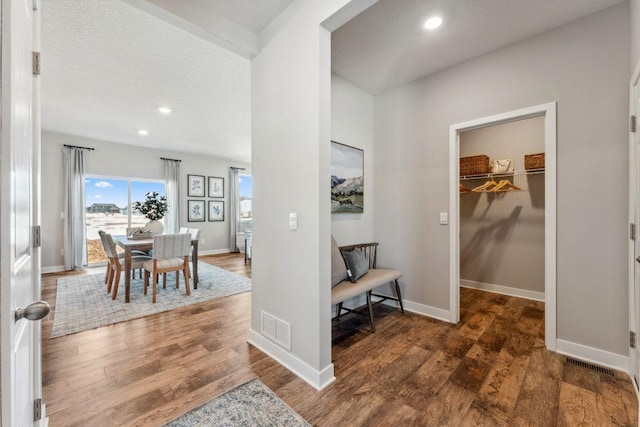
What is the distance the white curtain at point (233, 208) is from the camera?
7473mm

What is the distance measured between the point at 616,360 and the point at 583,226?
1.01 meters

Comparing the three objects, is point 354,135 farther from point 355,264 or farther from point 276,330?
point 276,330

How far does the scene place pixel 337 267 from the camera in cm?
254

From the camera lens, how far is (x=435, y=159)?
2.91 m

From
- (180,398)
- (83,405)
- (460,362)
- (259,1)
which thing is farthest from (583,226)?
(83,405)

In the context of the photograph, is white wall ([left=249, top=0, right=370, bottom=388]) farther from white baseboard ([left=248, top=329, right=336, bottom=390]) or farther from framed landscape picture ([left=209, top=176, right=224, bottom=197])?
framed landscape picture ([left=209, top=176, right=224, bottom=197])

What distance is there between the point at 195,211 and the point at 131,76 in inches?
172

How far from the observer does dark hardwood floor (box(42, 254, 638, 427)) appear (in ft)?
5.05

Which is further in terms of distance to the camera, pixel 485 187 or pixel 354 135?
pixel 485 187

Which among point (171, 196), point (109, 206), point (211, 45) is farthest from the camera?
point (171, 196)

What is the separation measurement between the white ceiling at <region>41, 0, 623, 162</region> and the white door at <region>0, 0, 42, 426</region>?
3.69 feet

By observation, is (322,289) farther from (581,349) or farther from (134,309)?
(134,309)

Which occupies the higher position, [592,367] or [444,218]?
[444,218]

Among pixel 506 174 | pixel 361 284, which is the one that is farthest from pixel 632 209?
pixel 361 284
